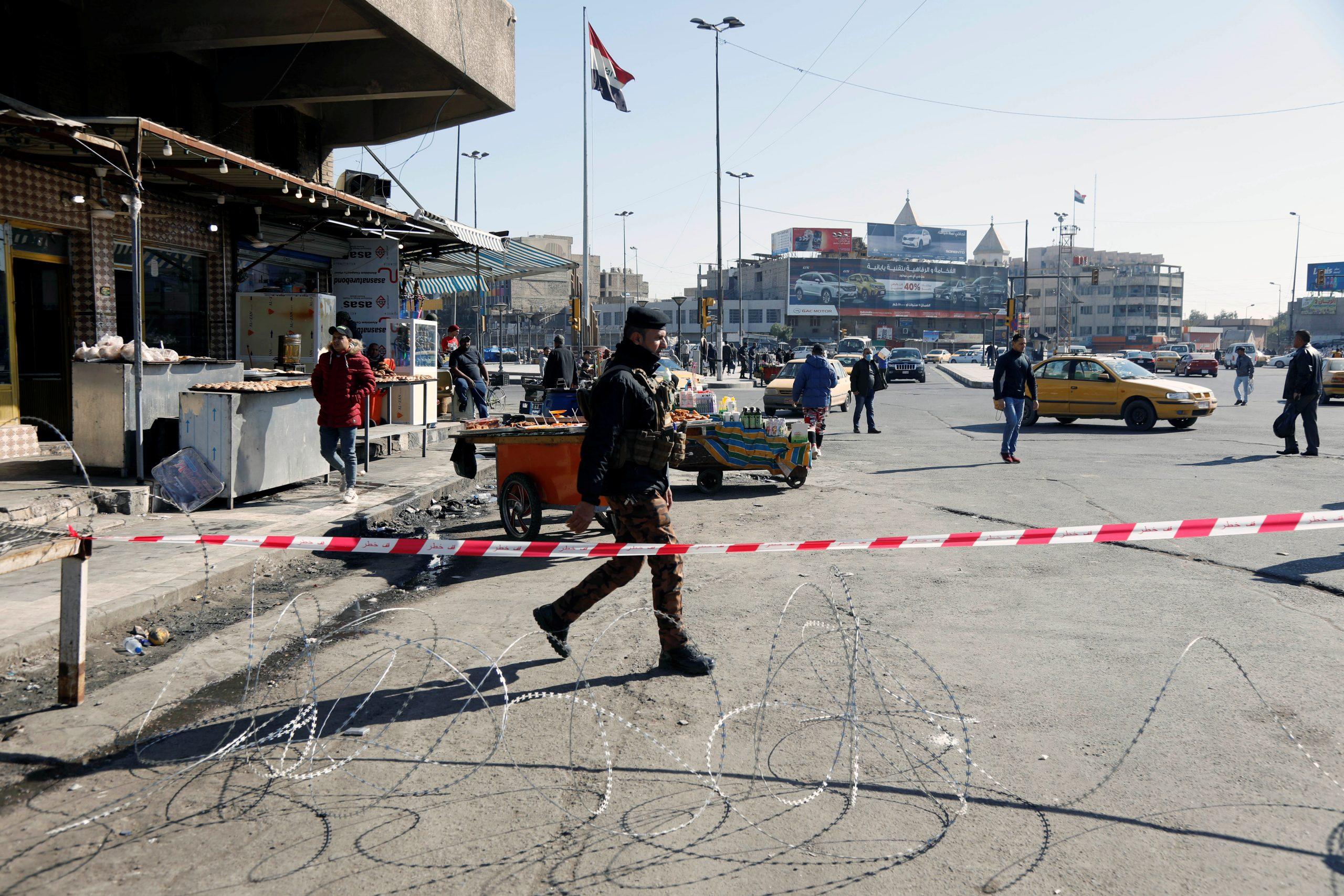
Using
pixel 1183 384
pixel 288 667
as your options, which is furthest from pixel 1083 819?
pixel 1183 384

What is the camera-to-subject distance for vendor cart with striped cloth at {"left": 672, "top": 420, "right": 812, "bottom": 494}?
37.4 feet

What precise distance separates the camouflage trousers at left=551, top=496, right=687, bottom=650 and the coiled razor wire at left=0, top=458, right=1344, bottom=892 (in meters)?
0.35

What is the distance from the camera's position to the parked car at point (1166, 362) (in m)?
57.4

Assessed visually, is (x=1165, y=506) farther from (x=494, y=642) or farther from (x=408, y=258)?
(x=408, y=258)

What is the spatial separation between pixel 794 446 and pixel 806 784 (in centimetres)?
813

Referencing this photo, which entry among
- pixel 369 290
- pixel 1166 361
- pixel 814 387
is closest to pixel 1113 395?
pixel 814 387

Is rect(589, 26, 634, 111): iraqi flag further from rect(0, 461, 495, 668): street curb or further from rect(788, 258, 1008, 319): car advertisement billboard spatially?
rect(788, 258, 1008, 319): car advertisement billboard

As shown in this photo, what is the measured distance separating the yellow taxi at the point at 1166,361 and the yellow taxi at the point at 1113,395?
40105mm

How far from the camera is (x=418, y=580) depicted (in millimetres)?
7664

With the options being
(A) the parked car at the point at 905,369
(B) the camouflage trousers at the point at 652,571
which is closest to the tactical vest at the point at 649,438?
(B) the camouflage trousers at the point at 652,571

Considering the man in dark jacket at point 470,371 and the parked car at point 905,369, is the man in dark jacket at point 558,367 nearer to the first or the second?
the man in dark jacket at point 470,371

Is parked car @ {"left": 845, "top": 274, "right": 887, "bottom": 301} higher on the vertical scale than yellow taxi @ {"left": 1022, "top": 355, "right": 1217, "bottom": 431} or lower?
higher

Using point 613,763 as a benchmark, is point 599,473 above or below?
above

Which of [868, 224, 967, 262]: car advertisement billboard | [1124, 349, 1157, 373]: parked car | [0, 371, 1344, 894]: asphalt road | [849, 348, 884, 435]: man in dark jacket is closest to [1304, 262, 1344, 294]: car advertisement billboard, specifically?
[868, 224, 967, 262]: car advertisement billboard
